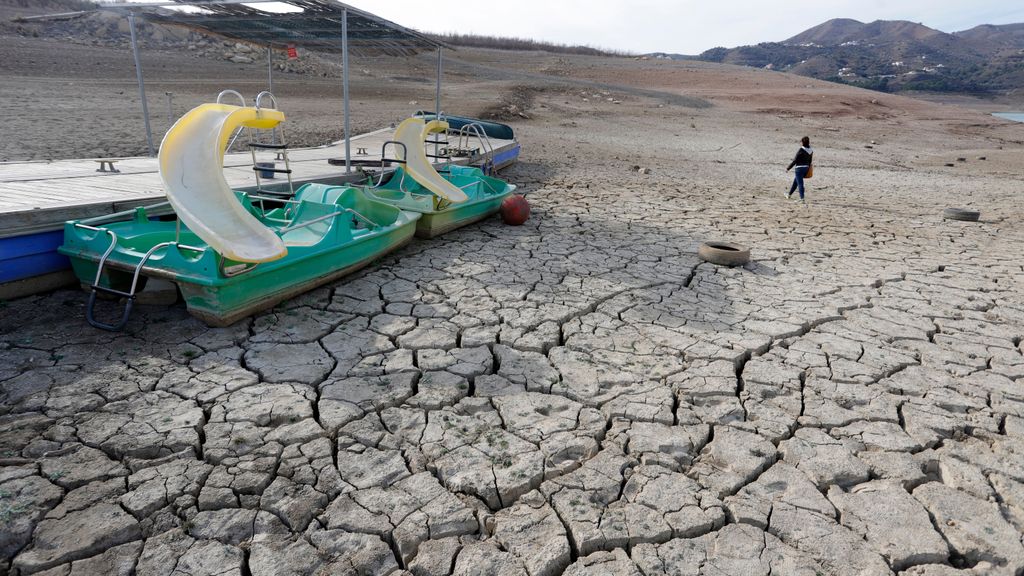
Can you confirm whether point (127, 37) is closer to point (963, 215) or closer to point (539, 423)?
point (539, 423)

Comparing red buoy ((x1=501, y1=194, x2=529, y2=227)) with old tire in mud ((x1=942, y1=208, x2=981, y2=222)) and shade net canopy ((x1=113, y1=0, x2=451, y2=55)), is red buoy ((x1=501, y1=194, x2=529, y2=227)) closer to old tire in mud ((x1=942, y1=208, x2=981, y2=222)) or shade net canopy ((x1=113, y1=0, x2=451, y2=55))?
shade net canopy ((x1=113, y1=0, x2=451, y2=55))

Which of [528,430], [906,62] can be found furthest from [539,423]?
[906,62]

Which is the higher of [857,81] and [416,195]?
[857,81]

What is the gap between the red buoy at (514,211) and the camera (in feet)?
25.4

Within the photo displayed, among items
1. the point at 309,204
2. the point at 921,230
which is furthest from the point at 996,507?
the point at 921,230

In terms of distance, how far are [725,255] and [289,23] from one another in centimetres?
674

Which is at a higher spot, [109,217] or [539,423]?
[109,217]

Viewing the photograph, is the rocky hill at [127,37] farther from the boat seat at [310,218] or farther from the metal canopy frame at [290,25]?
the boat seat at [310,218]

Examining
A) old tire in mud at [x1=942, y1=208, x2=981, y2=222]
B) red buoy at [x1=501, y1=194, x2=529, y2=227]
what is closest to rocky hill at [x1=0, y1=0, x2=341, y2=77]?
red buoy at [x1=501, y1=194, x2=529, y2=227]

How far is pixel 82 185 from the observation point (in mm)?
5832

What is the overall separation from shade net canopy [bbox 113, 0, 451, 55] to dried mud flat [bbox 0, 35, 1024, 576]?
126 inches

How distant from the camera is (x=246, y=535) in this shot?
2512mm

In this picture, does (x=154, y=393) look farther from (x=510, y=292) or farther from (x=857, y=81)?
(x=857, y=81)

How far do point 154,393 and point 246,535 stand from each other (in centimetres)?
143
